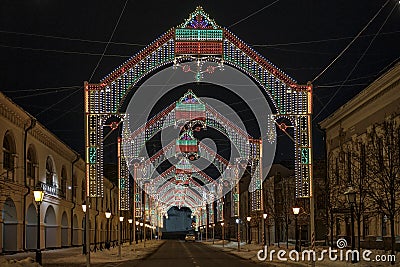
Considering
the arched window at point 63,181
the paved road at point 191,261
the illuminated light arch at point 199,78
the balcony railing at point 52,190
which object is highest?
the illuminated light arch at point 199,78

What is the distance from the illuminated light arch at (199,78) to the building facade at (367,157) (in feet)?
11.9

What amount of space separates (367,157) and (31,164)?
22485mm

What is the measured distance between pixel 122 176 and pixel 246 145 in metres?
8.18

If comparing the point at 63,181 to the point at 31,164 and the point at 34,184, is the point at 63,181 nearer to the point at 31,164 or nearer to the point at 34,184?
the point at 31,164

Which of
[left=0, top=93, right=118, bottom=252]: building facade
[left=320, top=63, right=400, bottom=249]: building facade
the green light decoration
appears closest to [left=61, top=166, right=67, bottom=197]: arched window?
[left=0, top=93, right=118, bottom=252]: building facade

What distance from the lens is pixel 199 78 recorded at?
30.7m

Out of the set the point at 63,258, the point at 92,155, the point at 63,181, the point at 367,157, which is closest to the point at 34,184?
the point at 63,258

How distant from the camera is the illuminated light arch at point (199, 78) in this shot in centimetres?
2853

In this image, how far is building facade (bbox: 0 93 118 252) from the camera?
40.1 metres

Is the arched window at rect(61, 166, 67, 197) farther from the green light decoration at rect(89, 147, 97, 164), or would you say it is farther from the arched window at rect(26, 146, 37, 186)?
the green light decoration at rect(89, 147, 97, 164)

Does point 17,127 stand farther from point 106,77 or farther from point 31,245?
point 106,77

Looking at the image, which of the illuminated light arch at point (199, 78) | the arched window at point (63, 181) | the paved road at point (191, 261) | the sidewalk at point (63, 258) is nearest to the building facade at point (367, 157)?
the illuminated light arch at point (199, 78)

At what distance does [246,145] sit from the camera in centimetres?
4625

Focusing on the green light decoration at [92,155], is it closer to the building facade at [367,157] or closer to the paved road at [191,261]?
the paved road at [191,261]
